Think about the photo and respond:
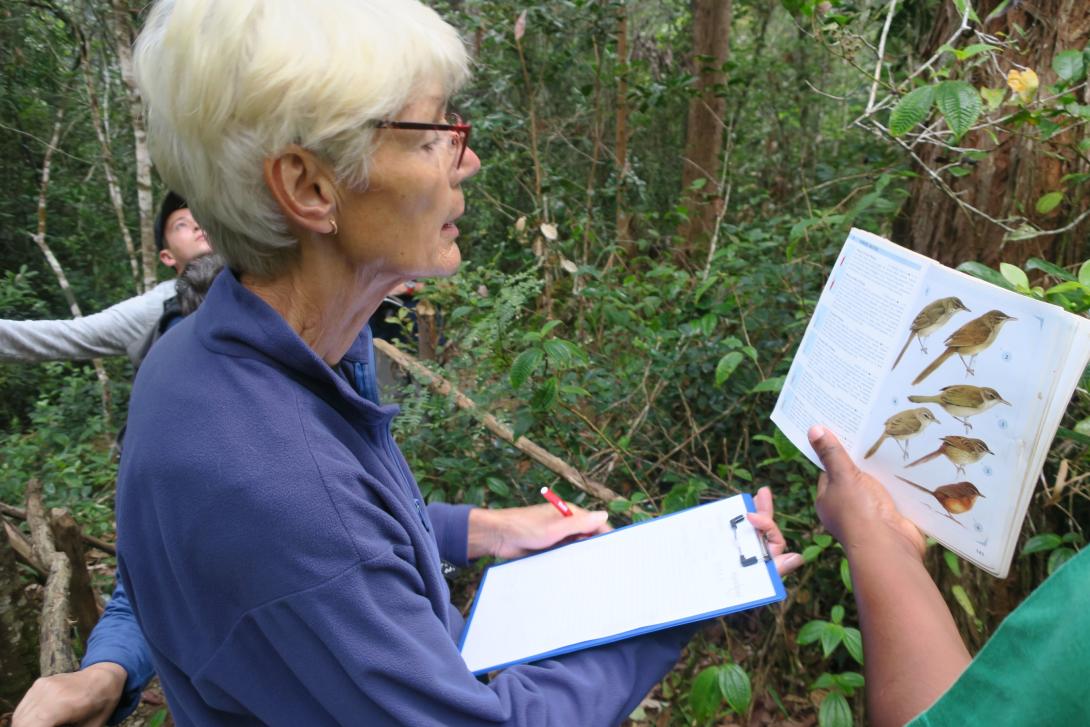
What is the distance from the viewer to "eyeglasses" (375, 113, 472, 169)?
1.05 m

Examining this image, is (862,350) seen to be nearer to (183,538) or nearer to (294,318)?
(294,318)

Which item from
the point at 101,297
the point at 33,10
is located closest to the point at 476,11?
the point at 33,10

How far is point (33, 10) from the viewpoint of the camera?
6820 mm

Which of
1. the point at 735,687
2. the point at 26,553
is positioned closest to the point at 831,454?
the point at 735,687

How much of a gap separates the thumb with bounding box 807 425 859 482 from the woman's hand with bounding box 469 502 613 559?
508 millimetres

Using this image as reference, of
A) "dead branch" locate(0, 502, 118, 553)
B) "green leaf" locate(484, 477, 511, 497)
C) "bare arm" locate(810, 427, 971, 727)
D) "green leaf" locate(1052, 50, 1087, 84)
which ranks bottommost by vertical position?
"dead branch" locate(0, 502, 118, 553)

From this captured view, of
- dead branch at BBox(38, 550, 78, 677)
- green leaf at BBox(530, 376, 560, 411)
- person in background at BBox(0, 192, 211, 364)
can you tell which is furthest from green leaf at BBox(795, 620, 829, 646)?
person in background at BBox(0, 192, 211, 364)

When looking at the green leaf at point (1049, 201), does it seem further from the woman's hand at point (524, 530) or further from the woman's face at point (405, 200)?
the woman's face at point (405, 200)

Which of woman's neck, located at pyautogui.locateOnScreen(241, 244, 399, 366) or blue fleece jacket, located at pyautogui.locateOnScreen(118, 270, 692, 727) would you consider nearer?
blue fleece jacket, located at pyautogui.locateOnScreen(118, 270, 692, 727)

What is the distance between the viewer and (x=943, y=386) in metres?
1.15

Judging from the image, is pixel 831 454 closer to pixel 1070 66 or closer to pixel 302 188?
pixel 302 188

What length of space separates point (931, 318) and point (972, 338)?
0.23ft

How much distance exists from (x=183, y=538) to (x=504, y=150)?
529 centimetres

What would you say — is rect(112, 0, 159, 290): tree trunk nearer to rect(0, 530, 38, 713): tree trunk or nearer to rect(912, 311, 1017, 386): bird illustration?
rect(0, 530, 38, 713): tree trunk
